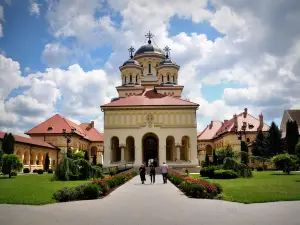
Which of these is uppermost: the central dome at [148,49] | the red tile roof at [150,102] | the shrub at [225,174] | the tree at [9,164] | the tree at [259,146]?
the central dome at [148,49]

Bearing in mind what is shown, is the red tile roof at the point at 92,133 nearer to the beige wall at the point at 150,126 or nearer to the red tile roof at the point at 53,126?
the red tile roof at the point at 53,126

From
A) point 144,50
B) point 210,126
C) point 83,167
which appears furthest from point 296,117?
point 83,167

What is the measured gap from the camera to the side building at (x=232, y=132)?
2147 inches

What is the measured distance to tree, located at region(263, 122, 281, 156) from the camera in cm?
4678

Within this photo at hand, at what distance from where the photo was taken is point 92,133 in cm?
7194

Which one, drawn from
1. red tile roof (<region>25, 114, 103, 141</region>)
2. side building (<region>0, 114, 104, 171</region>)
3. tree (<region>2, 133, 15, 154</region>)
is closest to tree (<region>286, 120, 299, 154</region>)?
side building (<region>0, 114, 104, 171</region>)

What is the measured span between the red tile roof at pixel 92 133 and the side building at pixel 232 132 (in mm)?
22672

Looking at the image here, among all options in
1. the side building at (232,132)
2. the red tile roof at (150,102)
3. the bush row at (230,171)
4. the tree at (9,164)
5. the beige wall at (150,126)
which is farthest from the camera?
the side building at (232,132)

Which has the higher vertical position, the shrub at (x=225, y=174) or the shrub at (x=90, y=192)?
the shrub at (x=90, y=192)

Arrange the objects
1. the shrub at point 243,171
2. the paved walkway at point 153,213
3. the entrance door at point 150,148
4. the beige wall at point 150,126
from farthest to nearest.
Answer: the entrance door at point 150,148
the beige wall at point 150,126
the shrub at point 243,171
the paved walkway at point 153,213

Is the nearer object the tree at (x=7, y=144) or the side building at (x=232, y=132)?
the tree at (x=7, y=144)

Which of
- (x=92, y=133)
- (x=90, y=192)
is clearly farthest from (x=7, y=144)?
(x=92, y=133)

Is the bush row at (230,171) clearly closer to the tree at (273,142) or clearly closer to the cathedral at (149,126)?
the cathedral at (149,126)

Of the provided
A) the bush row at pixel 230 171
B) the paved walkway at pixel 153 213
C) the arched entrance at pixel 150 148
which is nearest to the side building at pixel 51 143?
the arched entrance at pixel 150 148
